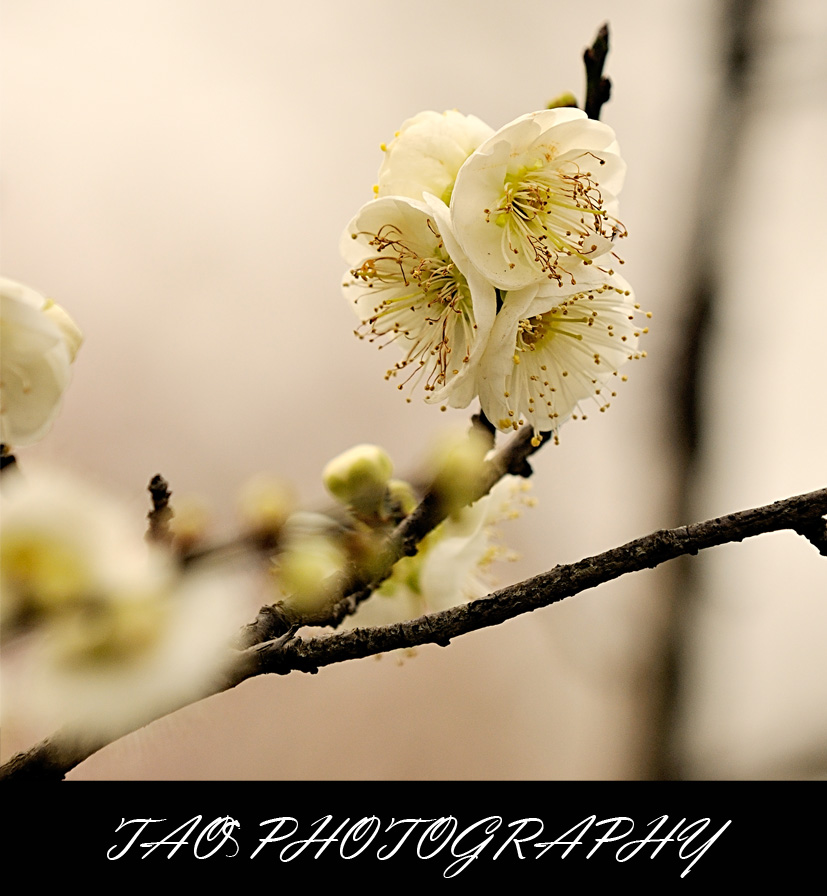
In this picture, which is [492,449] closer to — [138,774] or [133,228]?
[138,774]

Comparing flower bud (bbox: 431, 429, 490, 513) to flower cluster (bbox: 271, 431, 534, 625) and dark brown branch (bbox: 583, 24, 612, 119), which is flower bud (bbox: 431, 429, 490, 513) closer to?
flower cluster (bbox: 271, 431, 534, 625)

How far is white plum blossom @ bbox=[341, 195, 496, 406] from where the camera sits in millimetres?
285

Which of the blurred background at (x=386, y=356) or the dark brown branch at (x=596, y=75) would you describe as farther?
the blurred background at (x=386, y=356)

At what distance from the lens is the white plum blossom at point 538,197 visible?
0.28 meters

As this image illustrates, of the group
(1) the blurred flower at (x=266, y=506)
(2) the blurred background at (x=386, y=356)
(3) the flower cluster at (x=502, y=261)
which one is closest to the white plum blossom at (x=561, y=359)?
(3) the flower cluster at (x=502, y=261)

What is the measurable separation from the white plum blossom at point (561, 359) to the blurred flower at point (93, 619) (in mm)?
127

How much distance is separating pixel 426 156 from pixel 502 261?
6 centimetres

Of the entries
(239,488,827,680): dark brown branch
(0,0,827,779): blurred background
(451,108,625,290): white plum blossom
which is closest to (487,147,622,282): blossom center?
(451,108,625,290): white plum blossom

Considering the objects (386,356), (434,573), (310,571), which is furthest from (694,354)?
(310,571)

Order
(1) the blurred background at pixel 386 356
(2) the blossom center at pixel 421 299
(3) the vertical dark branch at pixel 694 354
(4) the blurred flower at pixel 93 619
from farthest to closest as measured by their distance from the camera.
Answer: (1) the blurred background at pixel 386 356 < (3) the vertical dark branch at pixel 694 354 < (2) the blossom center at pixel 421 299 < (4) the blurred flower at pixel 93 619

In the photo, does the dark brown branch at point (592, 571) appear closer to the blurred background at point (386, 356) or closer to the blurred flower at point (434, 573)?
the blurred flower at point (434, 573)

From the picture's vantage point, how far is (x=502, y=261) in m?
0.29

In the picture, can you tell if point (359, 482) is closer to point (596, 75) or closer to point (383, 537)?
point (383, 537)
